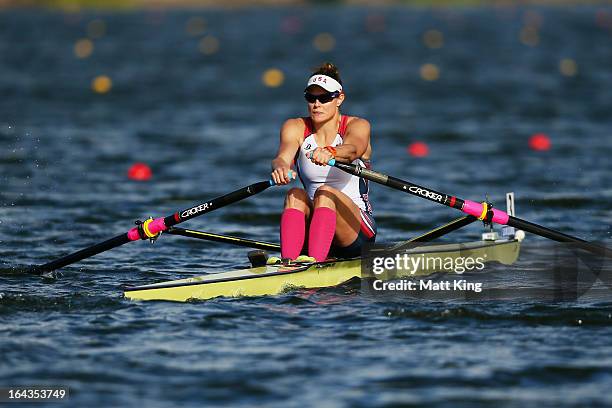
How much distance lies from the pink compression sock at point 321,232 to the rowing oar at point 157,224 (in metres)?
0.49

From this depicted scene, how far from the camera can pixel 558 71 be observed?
28734mm

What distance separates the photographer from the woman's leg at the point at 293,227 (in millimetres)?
9031

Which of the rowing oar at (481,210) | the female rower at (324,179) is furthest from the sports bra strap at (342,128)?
the rowing oar at (481,210)

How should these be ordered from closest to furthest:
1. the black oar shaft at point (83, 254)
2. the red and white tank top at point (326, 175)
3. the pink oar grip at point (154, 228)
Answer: the red and white tank top at point (326, 175) → the pink oar grip at point (154, 228) → the black oar shaft at point (83, 254)

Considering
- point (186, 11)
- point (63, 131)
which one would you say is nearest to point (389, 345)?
point (63, 131)

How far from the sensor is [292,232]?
9.04 metres

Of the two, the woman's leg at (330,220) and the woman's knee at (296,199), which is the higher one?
the woman's knee at (296,199)

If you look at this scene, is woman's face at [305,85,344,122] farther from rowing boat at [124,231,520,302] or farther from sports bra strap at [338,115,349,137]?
rowing boat at [124,231,520,302]

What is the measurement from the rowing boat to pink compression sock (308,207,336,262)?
11 centimetres

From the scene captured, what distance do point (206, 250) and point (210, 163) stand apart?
18.7ft

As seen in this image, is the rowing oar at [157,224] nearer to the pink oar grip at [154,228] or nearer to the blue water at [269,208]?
the pink oar grip at [154,228]

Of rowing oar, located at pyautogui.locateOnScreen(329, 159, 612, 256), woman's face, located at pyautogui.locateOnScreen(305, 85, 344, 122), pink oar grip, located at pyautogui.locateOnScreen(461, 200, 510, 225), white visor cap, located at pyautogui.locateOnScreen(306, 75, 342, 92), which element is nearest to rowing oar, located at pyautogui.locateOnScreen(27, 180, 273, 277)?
woman's face, located at pyautogui.locateOnScreen(305, 85, 344, 122)

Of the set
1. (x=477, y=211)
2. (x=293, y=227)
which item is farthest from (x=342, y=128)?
(x=477, y=211)

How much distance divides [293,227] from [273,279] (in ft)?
1.56
